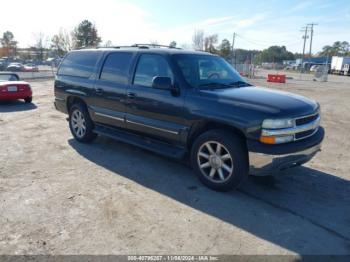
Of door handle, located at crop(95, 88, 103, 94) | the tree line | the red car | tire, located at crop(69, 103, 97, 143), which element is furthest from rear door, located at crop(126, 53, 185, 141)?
the tree line

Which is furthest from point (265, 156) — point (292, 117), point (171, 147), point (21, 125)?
point (21, 125)

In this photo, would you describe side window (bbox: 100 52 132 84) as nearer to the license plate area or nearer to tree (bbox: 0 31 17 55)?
the license plate area

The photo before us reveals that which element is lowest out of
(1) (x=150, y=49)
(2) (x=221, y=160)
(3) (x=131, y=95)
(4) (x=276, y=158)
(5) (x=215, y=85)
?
(2) (x=221, y=160)

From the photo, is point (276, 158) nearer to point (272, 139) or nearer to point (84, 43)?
point (272, 139)

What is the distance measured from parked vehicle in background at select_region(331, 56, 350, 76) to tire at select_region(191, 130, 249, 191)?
63048mm

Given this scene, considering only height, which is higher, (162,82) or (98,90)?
(162,82)

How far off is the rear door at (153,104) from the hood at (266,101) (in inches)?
21.9

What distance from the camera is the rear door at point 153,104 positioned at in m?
4.65

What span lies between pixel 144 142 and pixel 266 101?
2.12 meters

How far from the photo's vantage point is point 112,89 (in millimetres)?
5551

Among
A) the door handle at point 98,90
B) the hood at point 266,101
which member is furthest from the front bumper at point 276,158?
the door handle at point 98,90

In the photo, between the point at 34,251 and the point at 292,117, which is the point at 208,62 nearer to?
the point at 292,117

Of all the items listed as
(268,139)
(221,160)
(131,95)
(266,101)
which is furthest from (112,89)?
(268,139)

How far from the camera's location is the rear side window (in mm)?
6140
